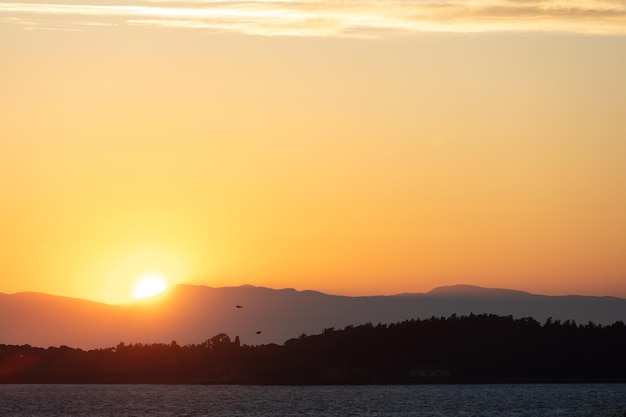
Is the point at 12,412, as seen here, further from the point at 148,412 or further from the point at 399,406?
the point at 399,406

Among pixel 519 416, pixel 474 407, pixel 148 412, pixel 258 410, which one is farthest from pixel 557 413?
pixel 148 412

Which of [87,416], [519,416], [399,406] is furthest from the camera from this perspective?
[399,406]

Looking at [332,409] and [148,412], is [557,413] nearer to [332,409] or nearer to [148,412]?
[332,409]

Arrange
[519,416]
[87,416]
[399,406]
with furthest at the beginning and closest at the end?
[399,406]
[87,416]
[519,416]

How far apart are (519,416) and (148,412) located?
160 feet

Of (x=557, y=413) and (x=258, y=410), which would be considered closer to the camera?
(x=557, y=413)

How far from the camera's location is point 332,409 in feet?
614

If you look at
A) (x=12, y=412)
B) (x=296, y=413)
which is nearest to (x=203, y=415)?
(x=296, y=413)

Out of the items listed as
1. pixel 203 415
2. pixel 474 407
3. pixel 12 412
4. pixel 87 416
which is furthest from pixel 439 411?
pixel 12 412

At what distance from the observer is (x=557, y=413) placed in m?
170

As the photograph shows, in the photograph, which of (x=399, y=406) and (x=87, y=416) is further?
(x=399, y=406)

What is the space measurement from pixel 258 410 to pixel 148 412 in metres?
14.2

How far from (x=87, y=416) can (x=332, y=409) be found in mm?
31426

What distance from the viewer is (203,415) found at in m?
176
